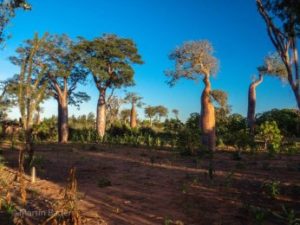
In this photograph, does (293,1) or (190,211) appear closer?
(190,211)

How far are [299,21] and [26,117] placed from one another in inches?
232

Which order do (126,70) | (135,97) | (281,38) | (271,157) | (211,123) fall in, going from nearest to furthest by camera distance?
1. (281,38)
2. (271,157)
3. (211,123)
4. (126,70)
5. (135,97)

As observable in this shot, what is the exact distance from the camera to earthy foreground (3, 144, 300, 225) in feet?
17.7

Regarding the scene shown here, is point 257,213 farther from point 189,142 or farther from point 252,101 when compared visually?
point 252,101

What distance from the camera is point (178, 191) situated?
22.5ft

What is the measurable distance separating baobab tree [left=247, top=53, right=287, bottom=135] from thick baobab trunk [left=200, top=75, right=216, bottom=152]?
5384mm

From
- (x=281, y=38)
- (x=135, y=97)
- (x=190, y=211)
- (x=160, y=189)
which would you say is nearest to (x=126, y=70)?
(x=135, y=97)

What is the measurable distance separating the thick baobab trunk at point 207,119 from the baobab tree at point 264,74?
17.7 ft

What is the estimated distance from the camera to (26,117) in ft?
26.4

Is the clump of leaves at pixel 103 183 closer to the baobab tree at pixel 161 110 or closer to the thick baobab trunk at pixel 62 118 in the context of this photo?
the thick baobab trunk at pixel 62 118

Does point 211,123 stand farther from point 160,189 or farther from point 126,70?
point 126,70

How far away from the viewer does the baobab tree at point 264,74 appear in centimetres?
1969

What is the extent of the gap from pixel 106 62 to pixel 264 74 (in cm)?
956

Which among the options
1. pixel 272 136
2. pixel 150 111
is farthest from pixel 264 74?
pixel 150 111
